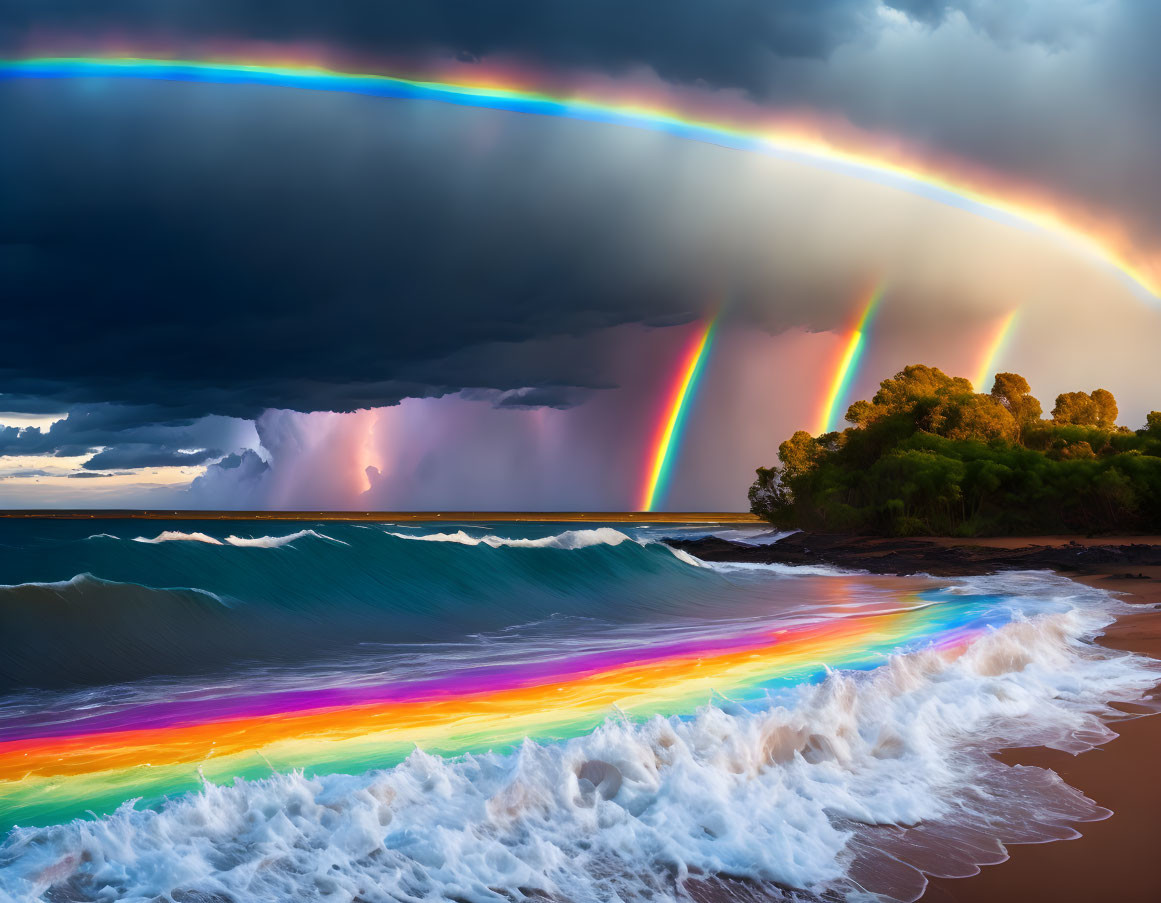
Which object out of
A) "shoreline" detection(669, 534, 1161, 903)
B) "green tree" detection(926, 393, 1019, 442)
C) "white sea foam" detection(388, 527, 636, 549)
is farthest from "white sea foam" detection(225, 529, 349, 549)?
"green tree" detection(926, 393, 1019, 442)

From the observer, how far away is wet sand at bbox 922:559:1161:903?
353 centimetres

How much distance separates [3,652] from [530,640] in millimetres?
6971

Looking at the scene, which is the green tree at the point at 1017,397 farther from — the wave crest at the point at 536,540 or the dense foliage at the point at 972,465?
the wave crest at the point at 536,540

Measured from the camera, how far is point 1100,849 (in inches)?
158

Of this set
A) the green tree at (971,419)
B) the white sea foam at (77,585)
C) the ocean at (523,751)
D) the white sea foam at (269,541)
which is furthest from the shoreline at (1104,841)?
the green tree at (971,419)

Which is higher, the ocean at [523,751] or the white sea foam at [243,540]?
the white sea foam at [243,540]

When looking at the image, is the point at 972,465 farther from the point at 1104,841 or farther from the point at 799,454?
the point at 1104,841

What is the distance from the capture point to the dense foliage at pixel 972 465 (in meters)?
42.2

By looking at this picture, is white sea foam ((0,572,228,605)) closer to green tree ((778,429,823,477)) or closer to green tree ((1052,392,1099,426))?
green tree ((778,429,823,477))

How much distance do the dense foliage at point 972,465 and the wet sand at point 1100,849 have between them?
40264 mm

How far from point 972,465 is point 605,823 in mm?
46852

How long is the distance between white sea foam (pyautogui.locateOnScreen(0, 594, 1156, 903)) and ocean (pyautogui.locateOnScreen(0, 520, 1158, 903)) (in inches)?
0.7

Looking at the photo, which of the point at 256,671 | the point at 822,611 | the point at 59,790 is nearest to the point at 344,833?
the point at 59,790

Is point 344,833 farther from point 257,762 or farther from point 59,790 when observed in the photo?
point 59,790
